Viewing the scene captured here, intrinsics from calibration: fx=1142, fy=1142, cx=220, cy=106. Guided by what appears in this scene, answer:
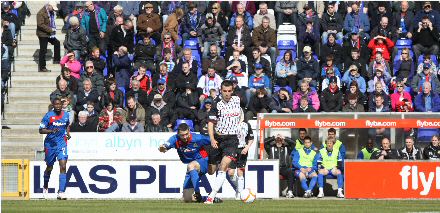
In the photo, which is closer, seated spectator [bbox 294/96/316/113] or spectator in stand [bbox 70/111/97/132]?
spectator in stand [bbox 70/111/97/132]

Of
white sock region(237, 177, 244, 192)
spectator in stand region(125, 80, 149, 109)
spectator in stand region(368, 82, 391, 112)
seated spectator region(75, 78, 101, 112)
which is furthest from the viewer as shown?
spectator in stand region(125, 80, 149, 109)

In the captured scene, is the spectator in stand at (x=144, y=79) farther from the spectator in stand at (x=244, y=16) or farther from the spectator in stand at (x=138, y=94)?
the spectator in stand at (x=244, y=16)

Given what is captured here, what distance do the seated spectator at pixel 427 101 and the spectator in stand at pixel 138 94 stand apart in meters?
6.65

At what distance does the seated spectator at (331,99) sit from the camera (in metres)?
27.6

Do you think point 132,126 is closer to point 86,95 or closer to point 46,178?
point 86,95

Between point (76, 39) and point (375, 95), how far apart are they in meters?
8.28

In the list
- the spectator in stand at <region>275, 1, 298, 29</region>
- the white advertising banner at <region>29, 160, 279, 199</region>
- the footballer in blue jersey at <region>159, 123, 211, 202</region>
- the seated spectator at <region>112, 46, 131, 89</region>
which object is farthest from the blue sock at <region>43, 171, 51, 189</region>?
the spectator in stand at <region>275, 1, 298, 29</region>

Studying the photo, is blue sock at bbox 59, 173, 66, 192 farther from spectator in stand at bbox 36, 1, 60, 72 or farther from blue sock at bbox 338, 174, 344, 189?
spectator in stand at bbox 36, 1, 60, 72

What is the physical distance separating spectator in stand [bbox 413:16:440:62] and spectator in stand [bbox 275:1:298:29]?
3.31 meters

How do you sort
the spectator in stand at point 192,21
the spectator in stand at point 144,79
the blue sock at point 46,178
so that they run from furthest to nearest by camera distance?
the spectator in stand at point 192,21 < the spectator in stand at point 144,79 < the blue sock at point 46,178

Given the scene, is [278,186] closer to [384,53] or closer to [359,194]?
[359,194]

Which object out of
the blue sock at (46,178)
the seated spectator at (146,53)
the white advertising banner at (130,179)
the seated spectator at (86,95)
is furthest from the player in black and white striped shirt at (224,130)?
the seated spectator at (146,53)

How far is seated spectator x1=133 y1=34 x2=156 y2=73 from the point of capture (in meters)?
29.7

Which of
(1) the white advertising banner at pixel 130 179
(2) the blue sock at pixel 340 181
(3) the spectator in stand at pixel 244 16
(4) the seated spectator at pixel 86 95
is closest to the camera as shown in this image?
(1) the white advertising banner at pixel 130 179
